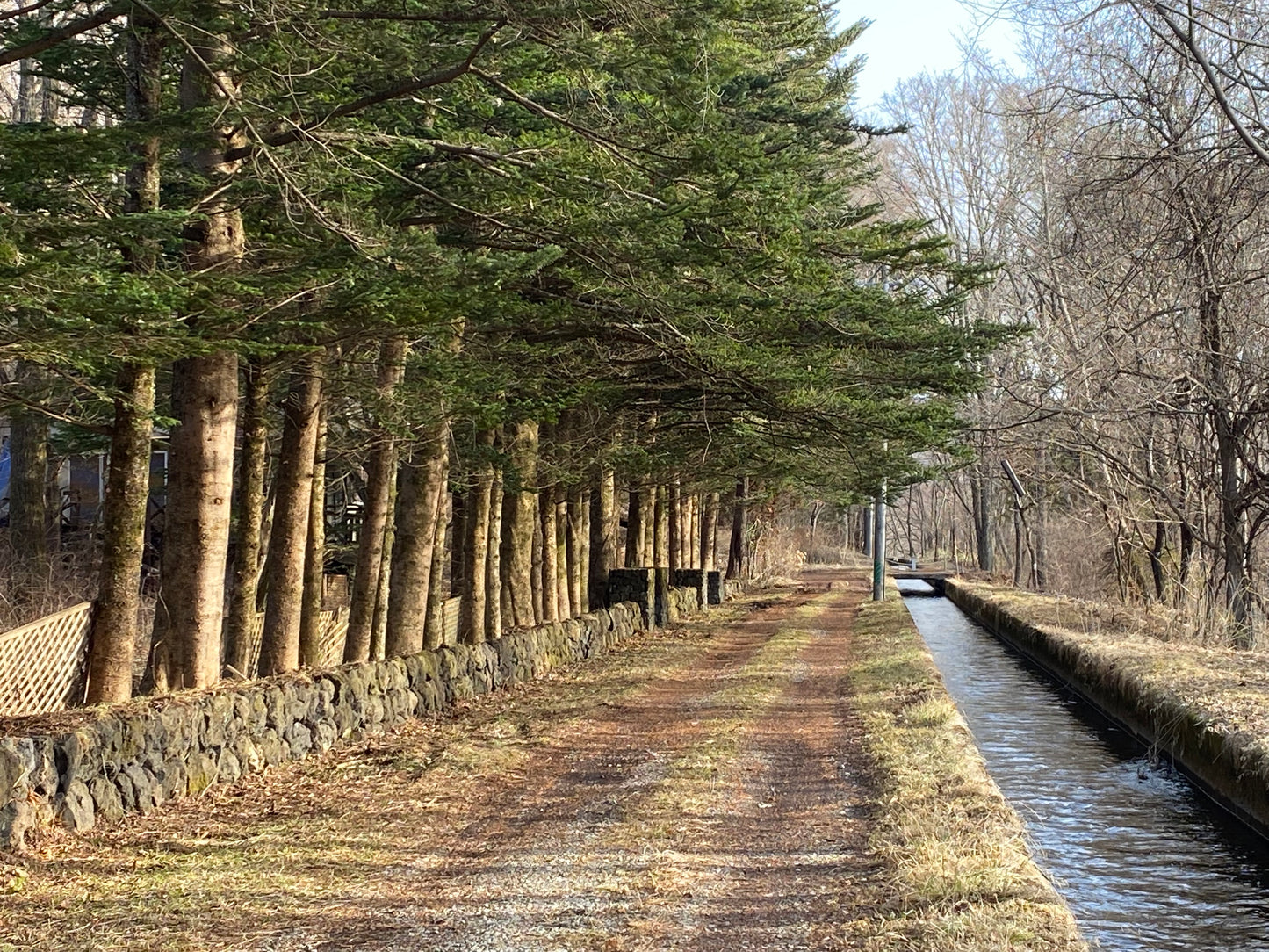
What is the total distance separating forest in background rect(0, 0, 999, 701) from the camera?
24.7ft

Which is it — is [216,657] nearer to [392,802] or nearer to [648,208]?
[392,802]

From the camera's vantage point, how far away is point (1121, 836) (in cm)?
1031

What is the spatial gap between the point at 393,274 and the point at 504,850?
3608 millimetres

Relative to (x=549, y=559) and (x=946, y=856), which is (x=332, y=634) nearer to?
(x=549, y=559)

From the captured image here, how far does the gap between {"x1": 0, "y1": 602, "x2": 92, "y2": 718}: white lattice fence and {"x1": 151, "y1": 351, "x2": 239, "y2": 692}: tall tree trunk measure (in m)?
3.86

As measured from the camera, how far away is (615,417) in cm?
1773

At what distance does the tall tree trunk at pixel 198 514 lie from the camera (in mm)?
9609

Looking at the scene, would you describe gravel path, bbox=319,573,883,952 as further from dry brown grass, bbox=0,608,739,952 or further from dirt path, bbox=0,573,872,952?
dry brown grass, bbox=0,608,739,952

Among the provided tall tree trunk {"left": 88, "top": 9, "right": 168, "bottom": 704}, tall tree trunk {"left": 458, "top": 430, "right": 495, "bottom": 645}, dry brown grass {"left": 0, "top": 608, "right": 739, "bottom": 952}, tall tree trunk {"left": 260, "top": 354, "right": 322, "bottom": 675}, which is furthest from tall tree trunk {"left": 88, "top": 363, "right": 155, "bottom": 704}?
tall tree trunk {"left": 458, "top": 430, "right": 495, "bottom": 645}

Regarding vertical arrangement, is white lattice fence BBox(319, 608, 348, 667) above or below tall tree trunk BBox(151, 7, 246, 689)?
below

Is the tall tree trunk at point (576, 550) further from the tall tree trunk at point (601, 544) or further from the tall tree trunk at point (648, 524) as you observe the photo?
the tall tree trunk at point (648, 524)

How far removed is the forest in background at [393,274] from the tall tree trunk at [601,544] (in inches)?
302

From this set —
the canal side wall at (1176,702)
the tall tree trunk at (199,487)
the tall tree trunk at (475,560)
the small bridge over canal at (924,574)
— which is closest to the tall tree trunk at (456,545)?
the tall tree trunk at (475,560)

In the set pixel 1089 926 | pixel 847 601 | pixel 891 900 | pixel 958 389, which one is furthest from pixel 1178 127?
pixel 847 601
